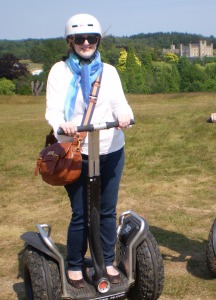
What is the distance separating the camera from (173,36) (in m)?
175

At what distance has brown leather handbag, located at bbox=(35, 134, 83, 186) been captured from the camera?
319cm

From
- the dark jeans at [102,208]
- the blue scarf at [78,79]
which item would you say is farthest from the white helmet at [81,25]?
the dark jeans at [102,208]

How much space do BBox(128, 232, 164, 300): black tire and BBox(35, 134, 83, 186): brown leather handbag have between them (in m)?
0.80

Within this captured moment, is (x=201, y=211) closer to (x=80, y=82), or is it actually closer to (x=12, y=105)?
(x=80, y=82)

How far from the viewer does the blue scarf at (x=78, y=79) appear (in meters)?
3.29

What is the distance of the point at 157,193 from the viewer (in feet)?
21.8

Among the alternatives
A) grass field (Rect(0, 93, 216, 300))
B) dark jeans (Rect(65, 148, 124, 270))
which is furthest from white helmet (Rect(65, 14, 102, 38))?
grass field (Rect(0, 93, 216, 300))

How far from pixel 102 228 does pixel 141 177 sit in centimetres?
394

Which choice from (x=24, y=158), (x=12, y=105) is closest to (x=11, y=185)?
(x=24, y=158)

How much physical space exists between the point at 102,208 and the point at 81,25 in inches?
47.3

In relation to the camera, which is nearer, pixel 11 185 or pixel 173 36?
pixel 11 185

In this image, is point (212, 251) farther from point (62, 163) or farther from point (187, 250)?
point (62, 163)

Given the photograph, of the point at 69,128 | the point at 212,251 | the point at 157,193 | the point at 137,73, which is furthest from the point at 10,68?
the point at 69,128

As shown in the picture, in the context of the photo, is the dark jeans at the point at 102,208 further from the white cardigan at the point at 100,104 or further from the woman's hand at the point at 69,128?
the woman's hand at the point at 69,128
